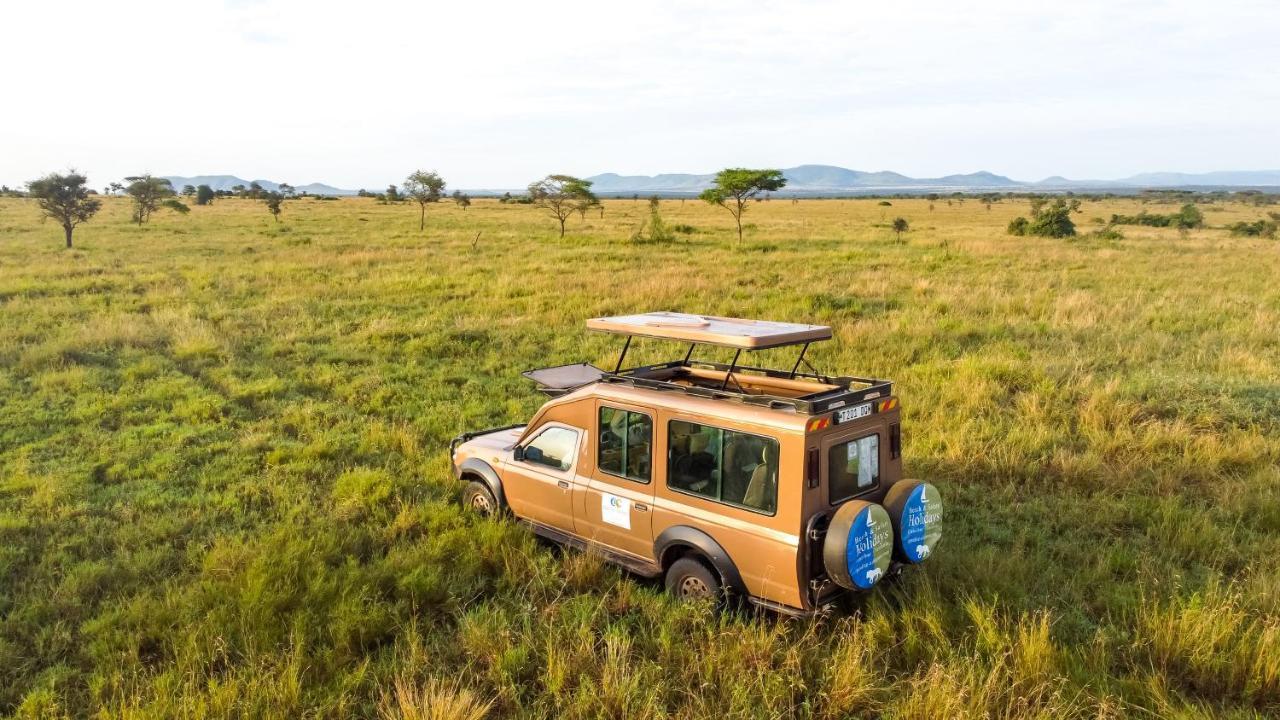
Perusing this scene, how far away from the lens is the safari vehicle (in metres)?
4.51

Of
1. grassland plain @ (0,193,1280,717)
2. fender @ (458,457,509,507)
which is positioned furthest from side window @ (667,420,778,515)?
fender @ (458,457,509,507)

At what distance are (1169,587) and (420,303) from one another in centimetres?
1599

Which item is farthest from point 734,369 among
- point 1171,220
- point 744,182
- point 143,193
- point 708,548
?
point 1171,220

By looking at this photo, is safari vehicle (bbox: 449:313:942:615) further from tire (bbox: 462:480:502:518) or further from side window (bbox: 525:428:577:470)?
tire (bbox: 462:480:502:518)

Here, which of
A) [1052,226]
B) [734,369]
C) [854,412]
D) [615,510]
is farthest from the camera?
[1052,226]

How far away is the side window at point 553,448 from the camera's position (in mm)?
5922

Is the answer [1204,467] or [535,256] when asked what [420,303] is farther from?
[1204,467]

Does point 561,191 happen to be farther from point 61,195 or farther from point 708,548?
point 708,548

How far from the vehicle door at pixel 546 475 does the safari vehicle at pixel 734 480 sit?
12mm

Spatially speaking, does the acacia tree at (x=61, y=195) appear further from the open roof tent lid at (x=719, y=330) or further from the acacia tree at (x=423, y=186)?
the open roof tent lid at (x=719, y=330)

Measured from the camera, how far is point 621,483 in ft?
18.0

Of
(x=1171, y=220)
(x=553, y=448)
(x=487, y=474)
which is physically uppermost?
(x=1171, y=220)

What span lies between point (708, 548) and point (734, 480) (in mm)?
469

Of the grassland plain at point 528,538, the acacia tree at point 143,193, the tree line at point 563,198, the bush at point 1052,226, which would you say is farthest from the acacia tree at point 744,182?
the acacia tree at point 143,193
